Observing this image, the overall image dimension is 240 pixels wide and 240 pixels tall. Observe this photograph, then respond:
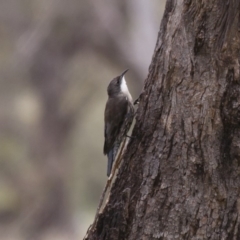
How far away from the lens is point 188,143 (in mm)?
3889

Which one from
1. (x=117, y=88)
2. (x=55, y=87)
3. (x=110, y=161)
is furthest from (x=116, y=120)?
(x=55, y=87)

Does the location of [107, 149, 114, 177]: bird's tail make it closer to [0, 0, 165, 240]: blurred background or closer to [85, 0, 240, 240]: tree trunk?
[85, 0, 240, 240]: tree trunk

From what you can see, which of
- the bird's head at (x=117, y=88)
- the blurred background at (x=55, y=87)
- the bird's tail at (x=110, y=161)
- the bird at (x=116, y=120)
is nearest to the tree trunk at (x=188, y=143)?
the bird's tail at (x=110, y=161)

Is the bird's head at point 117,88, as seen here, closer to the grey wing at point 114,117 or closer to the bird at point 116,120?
the bird at point 116,120

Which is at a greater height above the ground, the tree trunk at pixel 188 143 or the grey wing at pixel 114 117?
the grey wing at pixel 114 117

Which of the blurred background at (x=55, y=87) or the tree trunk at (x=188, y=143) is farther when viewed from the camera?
the blurred background at (x=55, y=87)

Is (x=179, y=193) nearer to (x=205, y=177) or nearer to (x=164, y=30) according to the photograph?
(x=205, y=177)

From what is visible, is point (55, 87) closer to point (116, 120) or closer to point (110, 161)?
point (116, 120)

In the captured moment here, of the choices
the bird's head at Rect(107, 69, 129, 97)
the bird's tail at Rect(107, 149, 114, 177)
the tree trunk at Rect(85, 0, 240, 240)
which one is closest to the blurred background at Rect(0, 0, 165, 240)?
the bird's head at Rect(107, 69, 129, 97)

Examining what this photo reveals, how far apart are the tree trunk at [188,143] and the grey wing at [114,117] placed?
3.57 ft

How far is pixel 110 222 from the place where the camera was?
401cm

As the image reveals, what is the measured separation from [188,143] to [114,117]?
4.96ft

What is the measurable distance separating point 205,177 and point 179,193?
18 centimetres

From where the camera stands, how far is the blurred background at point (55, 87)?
34.7 ft
